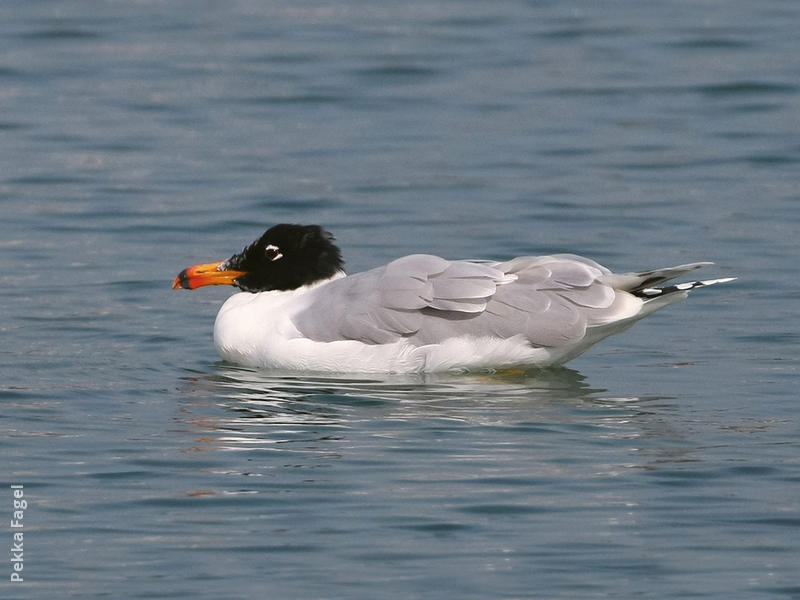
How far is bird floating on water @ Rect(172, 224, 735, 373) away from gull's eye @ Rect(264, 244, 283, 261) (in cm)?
62

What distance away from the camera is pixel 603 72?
66.7ft

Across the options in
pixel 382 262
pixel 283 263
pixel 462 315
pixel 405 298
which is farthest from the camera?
pixel 382 262

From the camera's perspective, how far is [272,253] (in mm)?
12219

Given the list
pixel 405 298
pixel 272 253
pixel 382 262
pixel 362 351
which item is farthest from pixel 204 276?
pixel 382 262

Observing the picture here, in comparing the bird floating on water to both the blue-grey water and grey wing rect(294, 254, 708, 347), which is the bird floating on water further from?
the blue-grey water

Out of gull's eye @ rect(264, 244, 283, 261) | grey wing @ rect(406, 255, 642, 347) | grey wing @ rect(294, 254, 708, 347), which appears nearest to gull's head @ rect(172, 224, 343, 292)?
gull's eye @ rect(264, 244, 283, 261)

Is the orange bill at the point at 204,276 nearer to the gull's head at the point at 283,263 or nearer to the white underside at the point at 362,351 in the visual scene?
the gull's head at the point at 283,263

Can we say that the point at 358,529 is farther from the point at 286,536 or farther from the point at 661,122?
the point at 661,122

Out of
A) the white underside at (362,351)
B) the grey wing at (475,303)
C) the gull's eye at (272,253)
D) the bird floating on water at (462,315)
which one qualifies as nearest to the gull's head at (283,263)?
the gull's eye at (272,253)

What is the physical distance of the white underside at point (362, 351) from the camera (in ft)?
37.3

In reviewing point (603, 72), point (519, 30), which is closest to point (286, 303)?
point (603, 72)

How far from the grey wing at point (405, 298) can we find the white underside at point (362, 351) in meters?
0.08

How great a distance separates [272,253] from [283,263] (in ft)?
0.35

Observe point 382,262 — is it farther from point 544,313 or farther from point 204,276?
point 544,313
